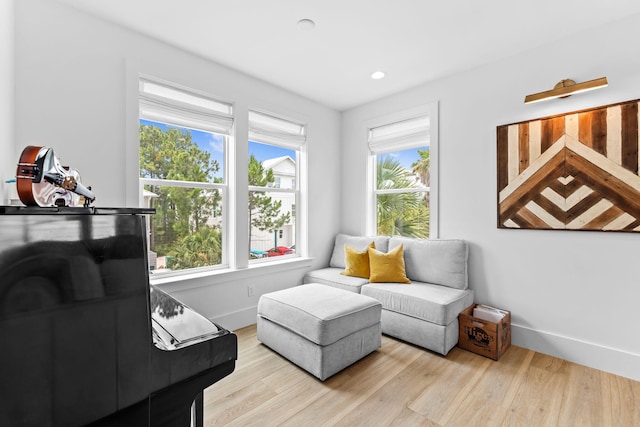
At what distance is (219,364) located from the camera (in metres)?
1.07

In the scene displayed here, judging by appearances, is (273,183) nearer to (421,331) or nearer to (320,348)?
(320,348)

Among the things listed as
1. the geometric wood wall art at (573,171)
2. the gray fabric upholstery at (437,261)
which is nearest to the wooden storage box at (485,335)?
the gray fabric upholstery at (437,261)

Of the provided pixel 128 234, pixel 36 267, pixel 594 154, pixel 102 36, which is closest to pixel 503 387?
pixel 594 154

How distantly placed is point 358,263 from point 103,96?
2.72 m

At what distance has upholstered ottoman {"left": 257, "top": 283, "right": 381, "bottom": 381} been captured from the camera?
209cm

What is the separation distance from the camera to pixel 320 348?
2.08m

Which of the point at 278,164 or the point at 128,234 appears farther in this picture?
the point at 278,164

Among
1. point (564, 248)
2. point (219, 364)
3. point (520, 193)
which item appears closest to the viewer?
point (219, 364)

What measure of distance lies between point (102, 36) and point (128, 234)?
7.17ft

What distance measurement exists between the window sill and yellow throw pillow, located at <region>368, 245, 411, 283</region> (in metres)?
0.90

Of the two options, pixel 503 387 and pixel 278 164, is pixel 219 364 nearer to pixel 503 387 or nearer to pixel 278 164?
pixel 503 387

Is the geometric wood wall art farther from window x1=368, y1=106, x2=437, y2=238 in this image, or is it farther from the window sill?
the window sill

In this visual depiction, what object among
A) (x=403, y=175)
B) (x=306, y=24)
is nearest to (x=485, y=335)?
(x=403, y=175)

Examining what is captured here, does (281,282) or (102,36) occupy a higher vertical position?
(102,36)
